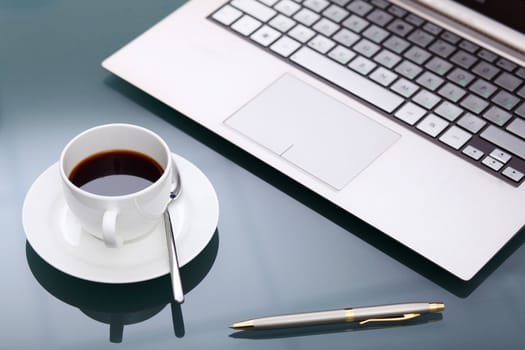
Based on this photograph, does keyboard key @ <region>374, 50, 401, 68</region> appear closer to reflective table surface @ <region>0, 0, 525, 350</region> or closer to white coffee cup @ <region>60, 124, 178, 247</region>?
reflective table surface @ <region>0, 0, 525, 350</region>

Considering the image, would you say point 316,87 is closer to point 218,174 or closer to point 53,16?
point 218,174

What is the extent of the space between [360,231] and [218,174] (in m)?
0.17

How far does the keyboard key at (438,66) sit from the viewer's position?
1010 millimetres

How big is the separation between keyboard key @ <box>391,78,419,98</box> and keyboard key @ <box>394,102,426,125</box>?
2 centimetres

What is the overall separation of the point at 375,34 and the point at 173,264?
16.1 inches

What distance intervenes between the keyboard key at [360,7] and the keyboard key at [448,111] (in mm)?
176

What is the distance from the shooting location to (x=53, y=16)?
44.2 inches

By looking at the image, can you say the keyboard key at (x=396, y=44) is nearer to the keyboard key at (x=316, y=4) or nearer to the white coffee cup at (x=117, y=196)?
the keyboard key at (x=316, y=4)

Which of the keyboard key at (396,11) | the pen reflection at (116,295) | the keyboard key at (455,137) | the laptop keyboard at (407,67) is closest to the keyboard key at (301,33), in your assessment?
the laptop keyboard at (407,67)

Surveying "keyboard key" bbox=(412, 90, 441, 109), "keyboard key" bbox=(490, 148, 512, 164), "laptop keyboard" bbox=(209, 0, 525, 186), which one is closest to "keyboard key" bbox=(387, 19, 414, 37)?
"laptop keyboard" bbox=(209, 0, 525, 186)

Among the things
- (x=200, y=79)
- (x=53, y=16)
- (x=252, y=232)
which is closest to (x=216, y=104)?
(x=200, y=79)

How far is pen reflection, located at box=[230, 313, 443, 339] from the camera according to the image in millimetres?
848

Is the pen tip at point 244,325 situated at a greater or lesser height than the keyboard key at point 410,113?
lesser

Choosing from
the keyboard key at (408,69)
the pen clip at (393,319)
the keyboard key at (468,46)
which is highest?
the keyboard key at (468,46)
